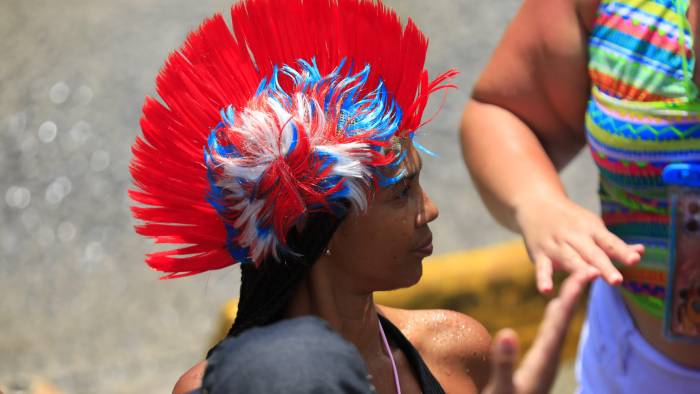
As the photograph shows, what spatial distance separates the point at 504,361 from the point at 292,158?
648 millimetres

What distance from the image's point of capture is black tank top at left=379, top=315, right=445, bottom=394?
207cm

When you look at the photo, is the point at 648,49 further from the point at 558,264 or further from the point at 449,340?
the point at 449,340

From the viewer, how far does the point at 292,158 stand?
6.07 feet

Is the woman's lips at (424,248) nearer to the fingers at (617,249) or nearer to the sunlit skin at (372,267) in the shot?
the sunlit skin at (372,267)

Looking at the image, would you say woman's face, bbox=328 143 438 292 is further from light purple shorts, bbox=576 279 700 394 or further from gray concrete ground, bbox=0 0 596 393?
gray concrete ground, bbox=0 0 596 393

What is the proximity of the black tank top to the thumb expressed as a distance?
66cm

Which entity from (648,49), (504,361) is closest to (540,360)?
(504,361)

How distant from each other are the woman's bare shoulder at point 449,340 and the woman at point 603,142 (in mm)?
244

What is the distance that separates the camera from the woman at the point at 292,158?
6.10 ft

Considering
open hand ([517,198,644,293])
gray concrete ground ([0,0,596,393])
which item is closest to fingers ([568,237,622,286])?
open hand ([517,198,644,293])

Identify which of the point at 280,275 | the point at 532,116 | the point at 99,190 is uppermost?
the point at 280,275

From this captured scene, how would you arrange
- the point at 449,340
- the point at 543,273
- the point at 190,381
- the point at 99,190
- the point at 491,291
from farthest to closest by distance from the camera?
the point at 99,190 < the point at 491,291 < the point at 449,340 < the point at 190,381 < the point at 543,273

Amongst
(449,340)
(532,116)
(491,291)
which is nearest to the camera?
(449,340)

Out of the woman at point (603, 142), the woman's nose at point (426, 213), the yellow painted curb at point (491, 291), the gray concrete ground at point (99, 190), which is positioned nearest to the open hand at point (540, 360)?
the woman at point (603, 142)
